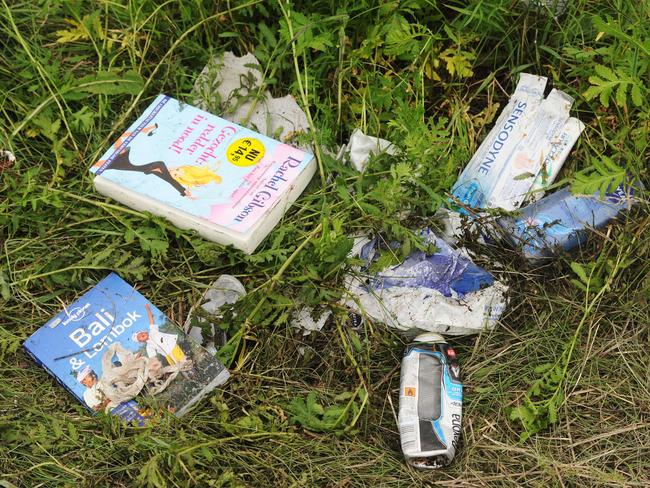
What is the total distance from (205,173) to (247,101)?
39 cm

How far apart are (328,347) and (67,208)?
0.99 meters

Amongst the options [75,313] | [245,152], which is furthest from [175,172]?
[75,313]

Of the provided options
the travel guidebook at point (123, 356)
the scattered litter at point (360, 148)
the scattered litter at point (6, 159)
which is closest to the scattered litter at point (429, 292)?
the scattered litter at point (360, 148)

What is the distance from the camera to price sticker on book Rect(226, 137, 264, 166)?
242cm

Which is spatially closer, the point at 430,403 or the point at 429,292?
the point at 430,403

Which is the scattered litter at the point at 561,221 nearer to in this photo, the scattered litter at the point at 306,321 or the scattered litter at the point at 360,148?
the scattered litter at the point at 360,148

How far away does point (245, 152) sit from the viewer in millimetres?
2439

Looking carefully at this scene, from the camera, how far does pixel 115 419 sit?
2.02m

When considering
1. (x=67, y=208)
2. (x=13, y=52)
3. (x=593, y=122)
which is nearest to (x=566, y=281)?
(x=593, y=122)

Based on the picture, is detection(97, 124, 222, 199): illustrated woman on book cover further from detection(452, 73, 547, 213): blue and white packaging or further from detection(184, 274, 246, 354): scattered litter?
detection(452, 73, 547, 213): blue and white packaging

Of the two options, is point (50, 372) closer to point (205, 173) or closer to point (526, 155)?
point (205, 173)

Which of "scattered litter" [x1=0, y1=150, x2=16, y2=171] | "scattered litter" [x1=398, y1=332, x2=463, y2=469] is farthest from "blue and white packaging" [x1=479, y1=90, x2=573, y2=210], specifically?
"scattered litter" [x1=0, y1=150, x2=16, y2=171]

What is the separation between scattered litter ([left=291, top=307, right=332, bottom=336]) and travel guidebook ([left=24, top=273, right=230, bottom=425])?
0.27m

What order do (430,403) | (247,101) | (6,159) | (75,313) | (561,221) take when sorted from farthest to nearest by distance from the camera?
(247,101) → (6,159) → (561,221) → (75,313) → (430,403)
